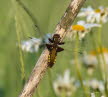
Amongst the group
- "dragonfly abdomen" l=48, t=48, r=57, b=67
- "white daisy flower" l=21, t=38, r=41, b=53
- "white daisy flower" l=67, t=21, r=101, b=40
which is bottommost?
"white daisy flower" l=21, t=38, r=41, b=53

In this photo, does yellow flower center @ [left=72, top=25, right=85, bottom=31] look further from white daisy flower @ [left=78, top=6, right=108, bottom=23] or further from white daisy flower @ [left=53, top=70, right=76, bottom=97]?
white daisy flower @ [left=53, top=70, right=76, bottom=97]

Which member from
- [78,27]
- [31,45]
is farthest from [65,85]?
[78,27]

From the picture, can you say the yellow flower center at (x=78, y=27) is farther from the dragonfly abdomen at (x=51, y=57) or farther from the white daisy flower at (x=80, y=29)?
the dragonfly abdomen at (x=51, y=57)

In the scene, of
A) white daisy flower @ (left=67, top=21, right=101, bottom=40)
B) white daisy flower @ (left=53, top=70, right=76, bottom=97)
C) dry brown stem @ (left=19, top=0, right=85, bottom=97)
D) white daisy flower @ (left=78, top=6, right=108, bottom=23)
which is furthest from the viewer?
white daisy flower @ (left=53, top=70, right=76, bottom=97)

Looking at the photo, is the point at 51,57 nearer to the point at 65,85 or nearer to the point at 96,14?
the point at 96,14

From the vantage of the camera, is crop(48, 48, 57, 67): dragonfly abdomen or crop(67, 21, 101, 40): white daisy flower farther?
crop(67, 21, 101, 40): white daisy flower

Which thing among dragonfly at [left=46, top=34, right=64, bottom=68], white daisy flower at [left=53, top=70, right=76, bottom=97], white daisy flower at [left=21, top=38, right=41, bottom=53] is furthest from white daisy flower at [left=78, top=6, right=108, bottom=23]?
dragonfly at [left=46, top=34, right=64, bottom=68]

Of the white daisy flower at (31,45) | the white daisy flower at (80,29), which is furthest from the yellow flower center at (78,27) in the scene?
the white daisy flower at (31,45)
